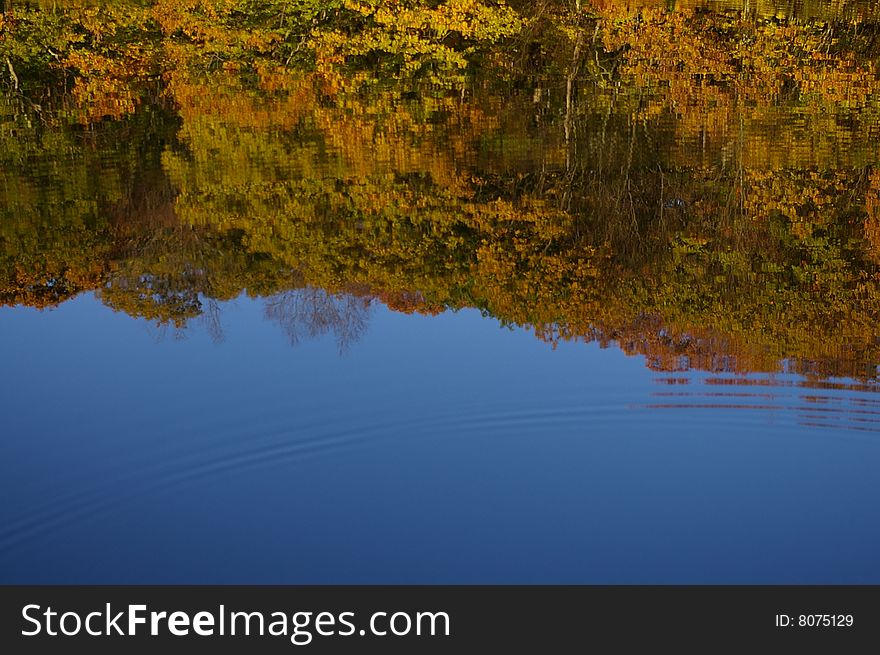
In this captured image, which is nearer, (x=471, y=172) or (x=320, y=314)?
(x=320, y=314)

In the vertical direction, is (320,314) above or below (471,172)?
below

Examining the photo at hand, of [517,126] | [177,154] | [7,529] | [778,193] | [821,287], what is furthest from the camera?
[517,126]

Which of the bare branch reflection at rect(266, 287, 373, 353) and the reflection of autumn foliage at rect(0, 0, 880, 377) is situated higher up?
the reflection of autumn foliage at rect(0, 0, 880, 377)

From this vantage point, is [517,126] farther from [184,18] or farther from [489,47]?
[184,18]

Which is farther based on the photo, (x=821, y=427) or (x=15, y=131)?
(x=15, y=131)

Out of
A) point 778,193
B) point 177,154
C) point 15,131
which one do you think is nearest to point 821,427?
point 778,193

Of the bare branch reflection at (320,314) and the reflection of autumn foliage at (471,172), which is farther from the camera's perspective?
the reflection of autumn foliage at (471,172)

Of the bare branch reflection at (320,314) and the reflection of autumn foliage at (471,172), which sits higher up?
the reflection of autumn foliage at (471,172)

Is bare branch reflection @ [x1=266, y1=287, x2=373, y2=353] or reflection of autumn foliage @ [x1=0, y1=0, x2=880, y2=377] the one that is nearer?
bare branch reflection @ [x1=266, y1=287, x2=373, y2=353]

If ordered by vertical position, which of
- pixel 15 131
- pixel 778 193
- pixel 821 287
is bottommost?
pixel 821 287

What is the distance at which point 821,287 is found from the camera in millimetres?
11242

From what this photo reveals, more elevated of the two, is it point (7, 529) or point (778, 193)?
point (778, 193)

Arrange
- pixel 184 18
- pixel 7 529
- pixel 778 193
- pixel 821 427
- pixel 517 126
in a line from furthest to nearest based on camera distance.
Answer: pixel 184 18, pixel 517 126, pixel 778 193, pixel 821 427, pixel 7 529

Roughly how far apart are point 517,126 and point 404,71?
7.42 m
